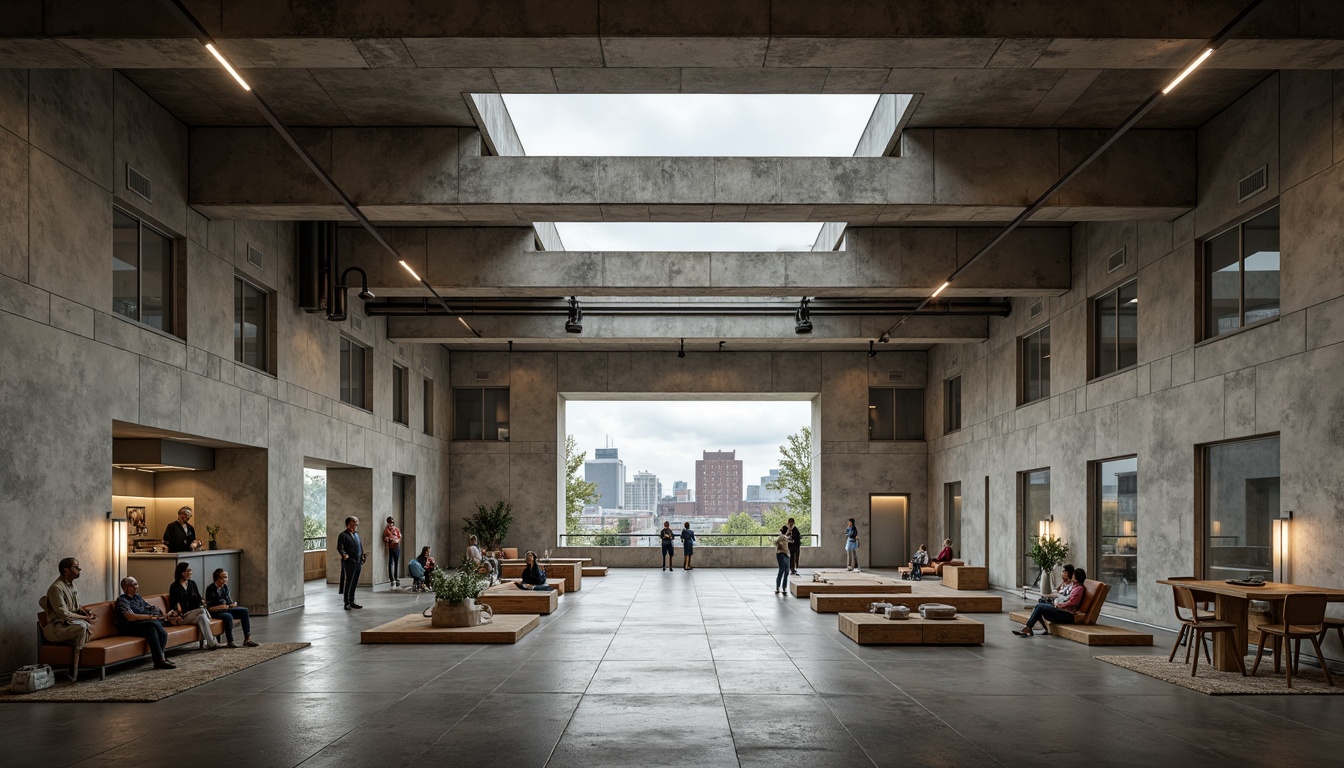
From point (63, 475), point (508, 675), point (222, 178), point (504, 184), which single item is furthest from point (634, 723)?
point (222, 178)

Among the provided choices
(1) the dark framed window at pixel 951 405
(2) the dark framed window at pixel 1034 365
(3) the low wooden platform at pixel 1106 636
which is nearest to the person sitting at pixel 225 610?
(3) the low wooden platform at pixel 1106 636

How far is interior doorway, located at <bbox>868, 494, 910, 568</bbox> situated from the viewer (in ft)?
101

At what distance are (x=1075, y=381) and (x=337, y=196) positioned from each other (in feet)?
41.8

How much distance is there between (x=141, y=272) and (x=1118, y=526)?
1481cm

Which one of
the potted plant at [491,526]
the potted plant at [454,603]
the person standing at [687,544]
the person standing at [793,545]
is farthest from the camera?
the person standing at [687,544]

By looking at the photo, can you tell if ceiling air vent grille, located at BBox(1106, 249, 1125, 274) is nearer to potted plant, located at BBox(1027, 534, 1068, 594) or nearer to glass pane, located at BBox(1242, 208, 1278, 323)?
glass pane, located at BBox(1242, 208, 1278, 323)

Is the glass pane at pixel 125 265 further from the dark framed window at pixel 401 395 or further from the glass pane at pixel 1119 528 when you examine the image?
the glass pane at pixel 1119 528

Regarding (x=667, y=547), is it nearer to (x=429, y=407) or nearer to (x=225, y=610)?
(x=429, y=407)

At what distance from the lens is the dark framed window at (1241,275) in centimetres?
1285

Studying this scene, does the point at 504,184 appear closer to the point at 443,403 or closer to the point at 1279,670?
the point at 1279,670

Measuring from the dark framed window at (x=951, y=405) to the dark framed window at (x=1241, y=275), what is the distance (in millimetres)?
13740

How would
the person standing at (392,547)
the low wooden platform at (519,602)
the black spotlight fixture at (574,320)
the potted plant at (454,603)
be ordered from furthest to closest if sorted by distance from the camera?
the person standing at (392,547) < the black spotlight fixture at (574,320) < the low wooden platform at (519,602) < the potted plant at (454,603)

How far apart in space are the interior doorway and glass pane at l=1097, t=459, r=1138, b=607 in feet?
42.2

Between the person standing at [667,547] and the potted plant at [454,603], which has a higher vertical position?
the potted plant at [454,603]
